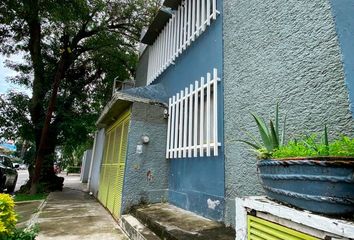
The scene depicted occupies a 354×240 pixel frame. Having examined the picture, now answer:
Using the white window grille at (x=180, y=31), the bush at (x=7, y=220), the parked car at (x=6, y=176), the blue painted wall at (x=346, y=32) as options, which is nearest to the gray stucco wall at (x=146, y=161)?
the white window grille at (x=180, y=31)

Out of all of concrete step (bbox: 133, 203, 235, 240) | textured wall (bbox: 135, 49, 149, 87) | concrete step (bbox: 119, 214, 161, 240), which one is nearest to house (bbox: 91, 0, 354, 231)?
concrete step (bbox: 133, 203, 235, 240)

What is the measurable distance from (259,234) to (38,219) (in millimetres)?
4735

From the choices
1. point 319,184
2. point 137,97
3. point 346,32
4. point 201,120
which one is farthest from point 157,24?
point 319,184

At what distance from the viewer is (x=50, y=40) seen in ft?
34.4

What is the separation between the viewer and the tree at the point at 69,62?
9.30 meters

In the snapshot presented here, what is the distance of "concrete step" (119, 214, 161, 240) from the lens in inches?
119

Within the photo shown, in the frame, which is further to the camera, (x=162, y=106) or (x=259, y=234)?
(x=162, y=106)

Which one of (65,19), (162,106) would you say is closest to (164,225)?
(162,106)

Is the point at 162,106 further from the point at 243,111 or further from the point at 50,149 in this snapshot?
the point at 50,149

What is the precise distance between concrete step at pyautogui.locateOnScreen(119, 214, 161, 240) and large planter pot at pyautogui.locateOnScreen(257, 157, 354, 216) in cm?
214

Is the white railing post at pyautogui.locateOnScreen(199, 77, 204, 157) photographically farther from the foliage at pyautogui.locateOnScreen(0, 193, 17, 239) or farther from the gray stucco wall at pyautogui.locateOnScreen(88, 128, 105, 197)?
the gray stucco wall at pyautogui.locateOnScreen(88, 128, 105, 197)

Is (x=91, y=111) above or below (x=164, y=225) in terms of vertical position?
above

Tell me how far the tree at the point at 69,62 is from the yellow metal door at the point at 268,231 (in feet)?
28.7

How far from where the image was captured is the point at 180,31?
5.32 m
